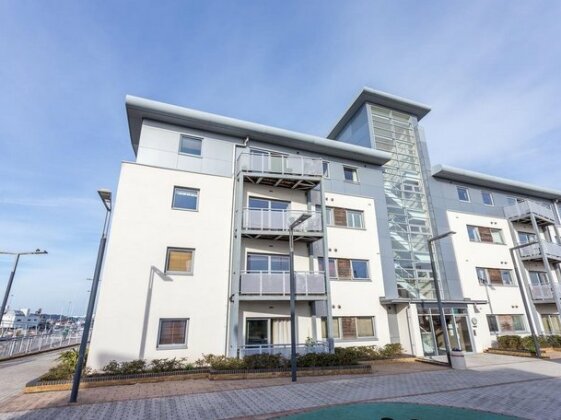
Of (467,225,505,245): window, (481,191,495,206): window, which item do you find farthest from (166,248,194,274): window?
(481,191,495,206): window

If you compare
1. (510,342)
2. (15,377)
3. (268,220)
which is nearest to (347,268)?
(268,220)

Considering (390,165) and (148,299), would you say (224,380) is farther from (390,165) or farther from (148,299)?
(390,165)

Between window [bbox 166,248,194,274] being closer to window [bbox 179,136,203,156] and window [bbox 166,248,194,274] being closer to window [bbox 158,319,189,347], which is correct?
window [bbox 158,319,189,347]

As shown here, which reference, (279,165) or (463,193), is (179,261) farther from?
(463,193)

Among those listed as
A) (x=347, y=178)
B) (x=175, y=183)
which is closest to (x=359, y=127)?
(x=347, y=178)

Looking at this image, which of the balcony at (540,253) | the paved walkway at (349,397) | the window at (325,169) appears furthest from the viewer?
the balcony at (540,253)

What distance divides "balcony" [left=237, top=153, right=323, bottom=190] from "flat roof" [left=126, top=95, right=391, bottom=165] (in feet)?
5.35

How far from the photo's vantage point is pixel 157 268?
13.1m

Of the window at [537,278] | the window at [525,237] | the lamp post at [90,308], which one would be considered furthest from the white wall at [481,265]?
the lamp post at [90,308]

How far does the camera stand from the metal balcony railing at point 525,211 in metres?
23.1

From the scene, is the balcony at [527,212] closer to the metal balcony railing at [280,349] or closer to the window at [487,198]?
the window at [487,198]

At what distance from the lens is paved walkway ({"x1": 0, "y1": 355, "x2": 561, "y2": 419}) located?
732 cm

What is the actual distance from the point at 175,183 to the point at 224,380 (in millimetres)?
8968

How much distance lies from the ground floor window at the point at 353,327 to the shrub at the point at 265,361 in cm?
378
